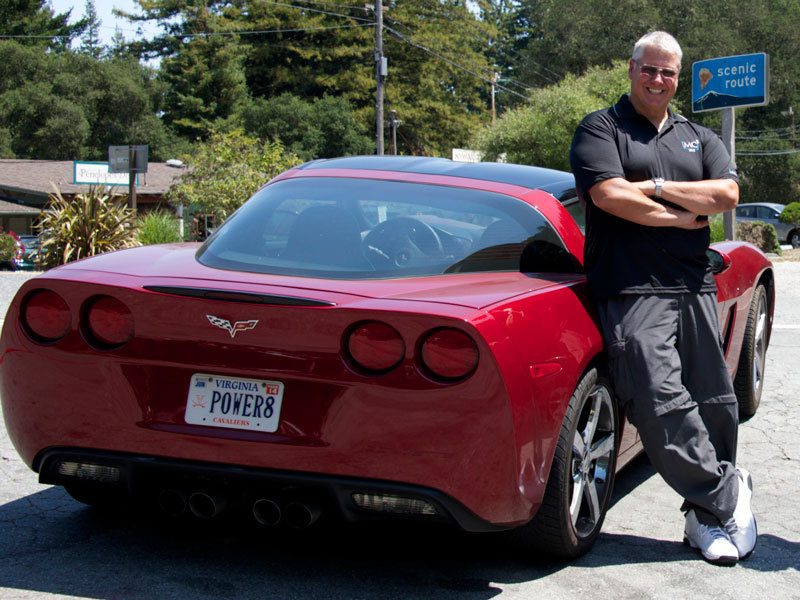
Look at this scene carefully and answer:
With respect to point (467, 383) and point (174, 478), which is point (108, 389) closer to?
point (174, 478)

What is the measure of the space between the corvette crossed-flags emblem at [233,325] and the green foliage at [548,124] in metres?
31.9

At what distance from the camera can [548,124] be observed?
3484 cm

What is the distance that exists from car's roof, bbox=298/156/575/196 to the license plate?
1.36m

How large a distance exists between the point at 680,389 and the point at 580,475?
474 mm

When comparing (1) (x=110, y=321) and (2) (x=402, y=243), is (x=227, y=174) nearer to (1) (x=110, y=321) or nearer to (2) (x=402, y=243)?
(2) (x=402, y=243)

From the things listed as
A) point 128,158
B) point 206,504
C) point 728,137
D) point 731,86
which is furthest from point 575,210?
point 128,158

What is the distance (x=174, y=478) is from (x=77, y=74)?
2167 inches

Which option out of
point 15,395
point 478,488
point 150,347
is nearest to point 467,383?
point 478,488

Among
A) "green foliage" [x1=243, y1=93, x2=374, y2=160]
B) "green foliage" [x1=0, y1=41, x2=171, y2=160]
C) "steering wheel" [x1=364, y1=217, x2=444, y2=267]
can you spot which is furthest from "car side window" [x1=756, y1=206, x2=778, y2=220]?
"green foliage" [x1=0, y1=41, x2=171, y2=160]

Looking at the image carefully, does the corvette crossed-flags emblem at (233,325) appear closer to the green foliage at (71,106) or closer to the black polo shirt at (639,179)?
the black polo shirt at (639,179)

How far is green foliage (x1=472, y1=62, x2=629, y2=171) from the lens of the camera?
34344 millimetres

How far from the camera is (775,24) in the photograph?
52.6 metres

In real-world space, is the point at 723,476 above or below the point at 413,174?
below

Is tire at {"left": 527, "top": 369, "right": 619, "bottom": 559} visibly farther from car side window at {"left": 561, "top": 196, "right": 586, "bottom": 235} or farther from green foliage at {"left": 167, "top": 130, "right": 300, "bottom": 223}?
green foliage at {"left": 167, "top": 130, "right": 300, "bottom": 223}
